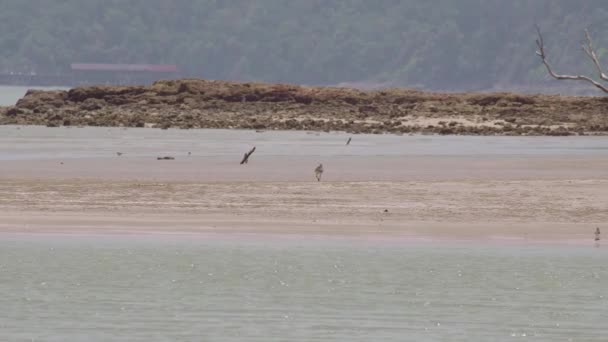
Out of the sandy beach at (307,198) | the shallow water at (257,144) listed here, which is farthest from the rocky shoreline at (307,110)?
the sandy beach at (307,198)

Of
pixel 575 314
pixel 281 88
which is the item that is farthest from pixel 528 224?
pixel 281 88

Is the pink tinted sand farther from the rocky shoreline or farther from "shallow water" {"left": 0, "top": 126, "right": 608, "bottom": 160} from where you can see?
the rocky shoreline

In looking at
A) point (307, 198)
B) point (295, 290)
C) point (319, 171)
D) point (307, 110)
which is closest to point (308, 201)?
point (307, 198)

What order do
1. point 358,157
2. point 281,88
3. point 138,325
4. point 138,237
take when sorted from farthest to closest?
point 281,88 < point 358,157 < point 138,237 < point 138,325

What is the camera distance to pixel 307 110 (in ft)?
205

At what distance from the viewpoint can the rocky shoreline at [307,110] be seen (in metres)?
54.4

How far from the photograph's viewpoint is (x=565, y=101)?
6181cm

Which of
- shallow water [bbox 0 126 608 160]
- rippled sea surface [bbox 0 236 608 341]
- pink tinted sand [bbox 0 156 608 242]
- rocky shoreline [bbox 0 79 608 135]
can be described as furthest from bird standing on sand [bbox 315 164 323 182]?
rocky shoreline [bbox 0 79 608 135]

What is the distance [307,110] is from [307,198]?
125 ft

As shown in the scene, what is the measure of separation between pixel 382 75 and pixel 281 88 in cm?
12385

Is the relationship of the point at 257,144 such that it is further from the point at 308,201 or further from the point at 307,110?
the point at 307,110

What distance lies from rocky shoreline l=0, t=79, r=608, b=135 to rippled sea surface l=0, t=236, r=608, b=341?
3167 centimetres

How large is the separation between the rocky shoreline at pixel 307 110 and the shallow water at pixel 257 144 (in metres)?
3.56

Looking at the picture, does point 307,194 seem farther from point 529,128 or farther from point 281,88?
point 281,88
